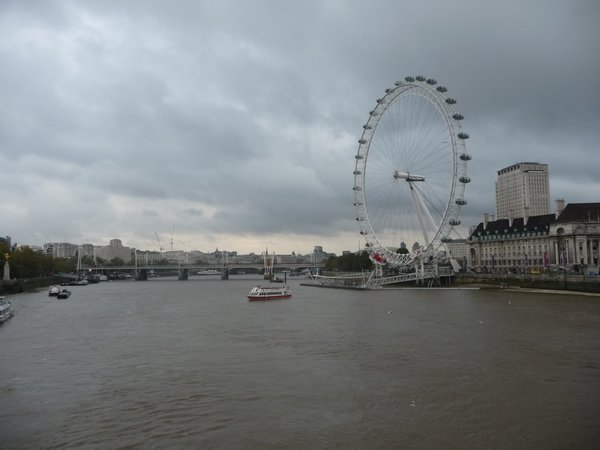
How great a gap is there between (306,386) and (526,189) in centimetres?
15901

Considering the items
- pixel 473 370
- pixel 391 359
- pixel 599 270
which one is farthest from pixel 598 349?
pixel 599 270

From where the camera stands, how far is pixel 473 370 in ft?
62.2

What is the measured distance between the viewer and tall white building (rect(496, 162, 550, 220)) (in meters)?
158

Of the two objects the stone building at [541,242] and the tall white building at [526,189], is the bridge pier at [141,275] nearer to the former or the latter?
the stone building at [541,242]

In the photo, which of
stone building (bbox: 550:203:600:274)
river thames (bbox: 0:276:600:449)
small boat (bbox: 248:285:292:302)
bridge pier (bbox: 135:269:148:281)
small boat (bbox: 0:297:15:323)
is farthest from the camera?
bridge pier (bbox: 135:269:148:281)

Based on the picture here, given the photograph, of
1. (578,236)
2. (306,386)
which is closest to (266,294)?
(306,386)

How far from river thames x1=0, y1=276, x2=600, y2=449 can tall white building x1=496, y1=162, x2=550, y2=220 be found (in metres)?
136

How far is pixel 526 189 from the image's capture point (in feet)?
525

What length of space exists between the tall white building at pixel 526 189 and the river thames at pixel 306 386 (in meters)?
136

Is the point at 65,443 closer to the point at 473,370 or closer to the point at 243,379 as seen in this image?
the point at 243,379

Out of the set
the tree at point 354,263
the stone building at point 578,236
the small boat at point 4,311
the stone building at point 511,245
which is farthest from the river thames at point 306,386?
the tree at point 354,263

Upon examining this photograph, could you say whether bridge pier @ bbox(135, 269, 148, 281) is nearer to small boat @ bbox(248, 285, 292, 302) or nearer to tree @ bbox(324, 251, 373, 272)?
tree @ bbox(324, 251, 373, 272)

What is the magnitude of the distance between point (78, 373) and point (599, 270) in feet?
202

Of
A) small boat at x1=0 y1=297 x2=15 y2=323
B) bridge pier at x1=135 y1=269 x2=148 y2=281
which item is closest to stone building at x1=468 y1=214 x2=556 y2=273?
small boat at x1=0 y1=297 x2=15 y2=323
